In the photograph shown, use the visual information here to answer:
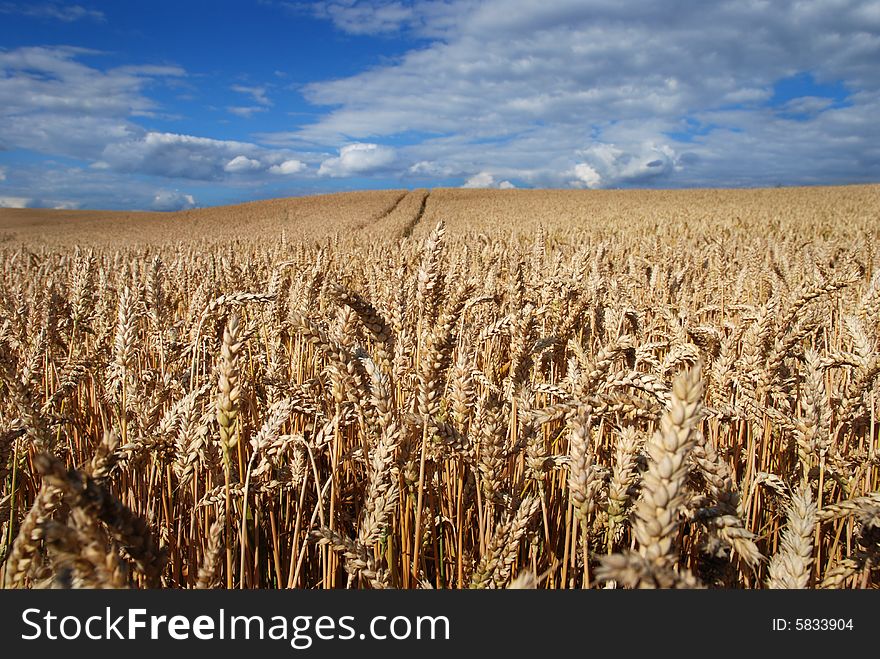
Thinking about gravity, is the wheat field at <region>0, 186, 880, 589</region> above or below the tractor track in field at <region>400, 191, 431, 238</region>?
below

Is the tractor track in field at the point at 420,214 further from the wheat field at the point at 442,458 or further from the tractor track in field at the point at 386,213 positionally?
the wheat field at the point at 442,458

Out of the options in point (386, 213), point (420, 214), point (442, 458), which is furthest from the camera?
point (386, 213)

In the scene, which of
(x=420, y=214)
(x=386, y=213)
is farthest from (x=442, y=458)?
(x=386, y=213)

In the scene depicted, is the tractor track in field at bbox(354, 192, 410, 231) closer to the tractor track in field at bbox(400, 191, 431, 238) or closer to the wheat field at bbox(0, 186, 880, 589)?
the tractor track in field at bbox(400, 191, 431, 238)

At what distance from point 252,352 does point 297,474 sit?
2063 millimetres

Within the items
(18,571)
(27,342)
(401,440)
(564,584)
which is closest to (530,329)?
(401,440)

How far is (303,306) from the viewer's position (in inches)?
133

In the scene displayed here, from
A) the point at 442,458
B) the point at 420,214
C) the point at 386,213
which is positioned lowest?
the point at 442,458

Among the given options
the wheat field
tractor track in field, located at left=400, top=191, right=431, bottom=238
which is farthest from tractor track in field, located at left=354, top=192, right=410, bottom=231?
the wheat field

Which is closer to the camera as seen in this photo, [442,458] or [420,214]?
[442,458]

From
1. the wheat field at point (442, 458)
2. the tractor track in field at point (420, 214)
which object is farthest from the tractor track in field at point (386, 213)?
the wheat field at point (442, 458)

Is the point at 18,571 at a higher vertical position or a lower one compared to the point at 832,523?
higher

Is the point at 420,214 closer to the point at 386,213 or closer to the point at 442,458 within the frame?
the point at 386,213

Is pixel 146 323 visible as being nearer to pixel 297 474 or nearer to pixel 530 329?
pixel 297 474
